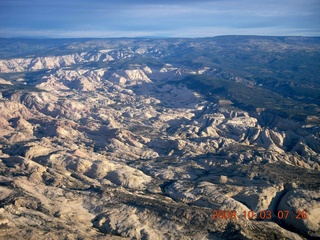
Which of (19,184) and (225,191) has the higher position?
(19,184)

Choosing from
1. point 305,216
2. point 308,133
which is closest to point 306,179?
point 305,216

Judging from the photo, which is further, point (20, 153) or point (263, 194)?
point (20, 153)

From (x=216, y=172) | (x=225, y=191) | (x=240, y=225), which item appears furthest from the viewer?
(x=216, y=172)

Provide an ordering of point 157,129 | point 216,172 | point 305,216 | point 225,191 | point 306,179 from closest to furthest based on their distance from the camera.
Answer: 1. point 305,216
2. point 225,191
3. point 306,179
4. point 216,172
5. point 157,129

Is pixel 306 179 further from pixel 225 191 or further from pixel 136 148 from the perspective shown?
pixel 136 148
